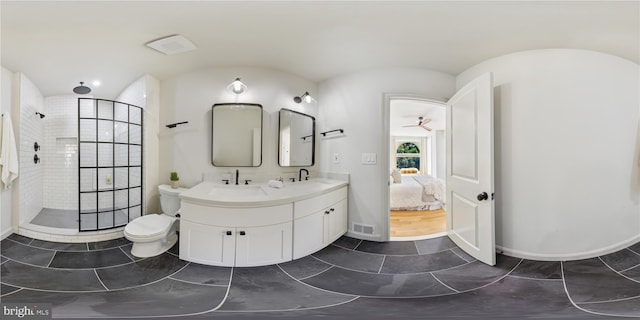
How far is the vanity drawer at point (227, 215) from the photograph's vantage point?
1610mm

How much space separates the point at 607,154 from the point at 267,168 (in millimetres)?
2956

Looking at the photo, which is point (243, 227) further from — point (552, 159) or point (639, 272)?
point (639, 272)

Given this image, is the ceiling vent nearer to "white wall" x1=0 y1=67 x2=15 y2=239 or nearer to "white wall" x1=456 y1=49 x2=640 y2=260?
"white wall" x1=0 y1=67 x2=15 y2=239

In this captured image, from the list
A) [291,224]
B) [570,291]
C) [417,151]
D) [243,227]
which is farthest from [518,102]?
[417,151]

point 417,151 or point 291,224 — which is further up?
point 417,151

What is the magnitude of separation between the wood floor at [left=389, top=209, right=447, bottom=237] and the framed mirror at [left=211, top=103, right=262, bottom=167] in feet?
5.58

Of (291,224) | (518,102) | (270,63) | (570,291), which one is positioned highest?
(270,63)

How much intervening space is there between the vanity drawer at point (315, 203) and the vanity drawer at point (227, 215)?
8.6 inches

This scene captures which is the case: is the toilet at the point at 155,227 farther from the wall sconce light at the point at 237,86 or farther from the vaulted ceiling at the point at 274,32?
the wall sconce light at the point at 237,86

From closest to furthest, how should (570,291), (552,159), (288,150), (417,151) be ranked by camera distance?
(570,291)
(552,159)
(288,150)
(417,151)

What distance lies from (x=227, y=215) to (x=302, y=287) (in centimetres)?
73

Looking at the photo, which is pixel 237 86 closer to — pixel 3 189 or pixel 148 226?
pixel 148 226

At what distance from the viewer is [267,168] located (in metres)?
1.93

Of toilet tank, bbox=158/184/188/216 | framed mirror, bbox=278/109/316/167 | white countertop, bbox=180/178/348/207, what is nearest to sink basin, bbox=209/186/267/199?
white countertop, bbox=180/178/348/207
